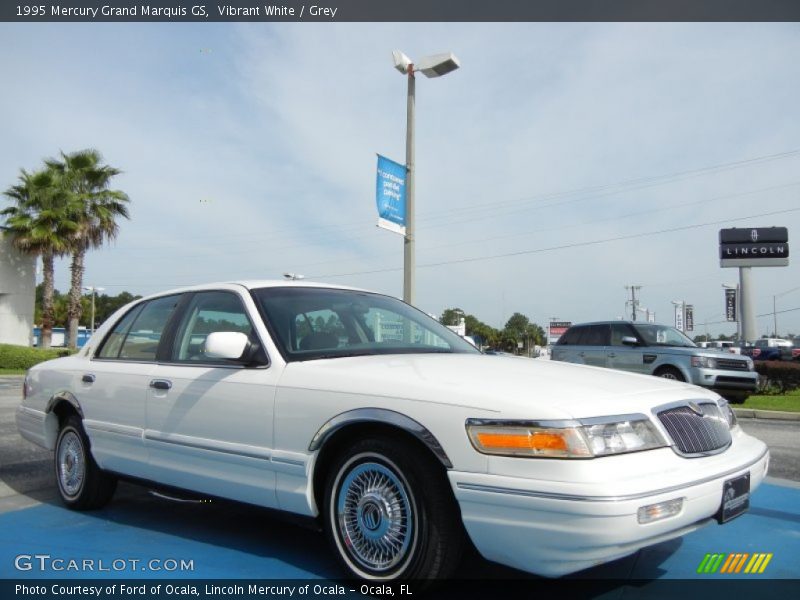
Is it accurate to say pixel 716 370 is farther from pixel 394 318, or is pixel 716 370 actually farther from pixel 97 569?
pixel 97 569

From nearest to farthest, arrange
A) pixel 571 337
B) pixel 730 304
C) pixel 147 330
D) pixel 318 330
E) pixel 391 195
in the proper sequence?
pixel 318 330 < pixel 147 330 < pixel 391 195 < pixel 571 337 < pixel 730 304

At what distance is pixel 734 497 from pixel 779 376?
15.4 m

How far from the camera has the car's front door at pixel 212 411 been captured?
3.77 m

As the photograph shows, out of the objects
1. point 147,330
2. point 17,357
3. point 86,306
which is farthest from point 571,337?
point 86,306

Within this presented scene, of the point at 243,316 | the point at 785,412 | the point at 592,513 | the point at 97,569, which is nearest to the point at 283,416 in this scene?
the point at 243,316

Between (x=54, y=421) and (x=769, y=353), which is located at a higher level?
(x=769, y=353)

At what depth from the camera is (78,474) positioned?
5.08 meters

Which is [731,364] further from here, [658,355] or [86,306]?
[86,306]

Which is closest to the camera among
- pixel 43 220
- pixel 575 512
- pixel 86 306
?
pixel 575 512

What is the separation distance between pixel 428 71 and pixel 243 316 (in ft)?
32.1

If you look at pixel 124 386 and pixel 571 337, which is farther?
pixel 571 337

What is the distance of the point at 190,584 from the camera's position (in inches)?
139

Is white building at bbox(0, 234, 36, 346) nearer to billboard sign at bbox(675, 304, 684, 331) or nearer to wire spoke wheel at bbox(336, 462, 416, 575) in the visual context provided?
wire spoke wheel at bbox(336, 462, 416, 575)

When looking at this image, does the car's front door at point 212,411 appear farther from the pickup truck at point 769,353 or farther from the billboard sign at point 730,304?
the billboard sign at point 730,304
